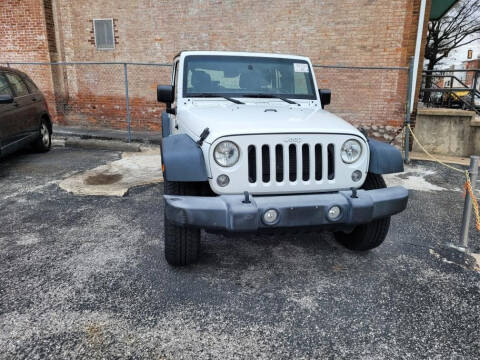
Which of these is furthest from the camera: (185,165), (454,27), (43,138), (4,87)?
(454,27)

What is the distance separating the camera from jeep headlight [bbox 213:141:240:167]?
2789 millimetres

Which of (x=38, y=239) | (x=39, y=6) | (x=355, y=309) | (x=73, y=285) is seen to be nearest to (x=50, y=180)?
(x=38, y=239)

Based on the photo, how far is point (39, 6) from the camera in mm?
10234

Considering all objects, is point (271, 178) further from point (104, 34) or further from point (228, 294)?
point (104, 34)

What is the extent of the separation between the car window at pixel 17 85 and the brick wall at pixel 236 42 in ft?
11.6

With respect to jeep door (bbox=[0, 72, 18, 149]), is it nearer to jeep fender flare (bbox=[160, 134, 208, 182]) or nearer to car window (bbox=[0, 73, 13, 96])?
car window (bbox=[0, 73, 13, 96])

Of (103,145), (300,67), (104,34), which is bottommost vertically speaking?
(103,145)

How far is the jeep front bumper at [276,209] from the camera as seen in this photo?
8.53ft

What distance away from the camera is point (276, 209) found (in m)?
2.64

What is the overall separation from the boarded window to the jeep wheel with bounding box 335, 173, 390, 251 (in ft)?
30.2

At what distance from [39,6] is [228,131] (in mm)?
10130

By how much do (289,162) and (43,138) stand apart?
6.80 metres

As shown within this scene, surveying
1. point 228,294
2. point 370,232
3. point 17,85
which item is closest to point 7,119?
point 17,85

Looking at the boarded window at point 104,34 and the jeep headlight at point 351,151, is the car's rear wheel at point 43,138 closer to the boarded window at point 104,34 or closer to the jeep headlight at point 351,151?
the boarded window at point 104,34
